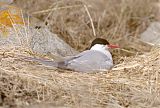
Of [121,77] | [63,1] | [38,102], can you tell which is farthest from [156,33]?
[38,102]

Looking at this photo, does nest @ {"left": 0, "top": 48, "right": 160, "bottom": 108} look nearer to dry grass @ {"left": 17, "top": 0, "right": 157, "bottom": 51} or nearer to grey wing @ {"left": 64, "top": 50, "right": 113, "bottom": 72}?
grey wing @ {"left": 64, "top": 50, "right": 113, "bottom": 72}

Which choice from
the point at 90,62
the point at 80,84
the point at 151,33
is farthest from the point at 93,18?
the point at 80,84

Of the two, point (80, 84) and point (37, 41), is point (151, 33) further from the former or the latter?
point (80, 84)

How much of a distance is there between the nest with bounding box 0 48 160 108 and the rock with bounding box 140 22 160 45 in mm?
1636

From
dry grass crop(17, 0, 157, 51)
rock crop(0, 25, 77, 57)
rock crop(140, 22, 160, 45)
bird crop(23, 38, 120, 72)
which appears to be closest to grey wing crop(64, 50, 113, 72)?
bird crop(23, 38, 120, 72)

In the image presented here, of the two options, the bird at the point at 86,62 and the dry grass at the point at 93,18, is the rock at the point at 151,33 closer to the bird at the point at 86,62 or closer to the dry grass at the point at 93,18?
the dry grass at the point at 93,18

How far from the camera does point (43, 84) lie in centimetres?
365

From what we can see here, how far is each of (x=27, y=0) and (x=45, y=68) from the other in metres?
2.78

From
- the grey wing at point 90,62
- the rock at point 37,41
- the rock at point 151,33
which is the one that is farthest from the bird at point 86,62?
the rock at point 151,33

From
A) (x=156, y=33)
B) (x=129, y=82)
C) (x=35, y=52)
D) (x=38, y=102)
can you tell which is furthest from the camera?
(x=156, y=33)

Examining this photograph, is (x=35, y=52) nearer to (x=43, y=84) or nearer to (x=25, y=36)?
(x=25, y=36)

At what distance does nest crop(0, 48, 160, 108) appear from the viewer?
11.4ft

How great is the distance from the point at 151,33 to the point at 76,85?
267 cm

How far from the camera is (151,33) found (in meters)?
6.14
